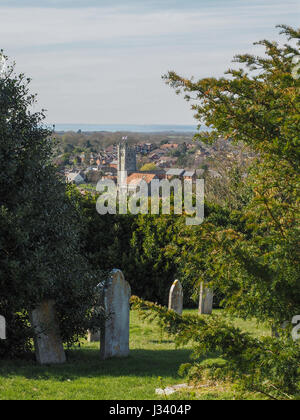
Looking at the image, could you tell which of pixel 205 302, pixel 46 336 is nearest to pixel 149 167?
pixel 205 302

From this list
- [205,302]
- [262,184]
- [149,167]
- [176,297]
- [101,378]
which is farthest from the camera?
[149,167]

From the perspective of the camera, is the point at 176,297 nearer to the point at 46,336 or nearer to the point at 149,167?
the point at 46,336

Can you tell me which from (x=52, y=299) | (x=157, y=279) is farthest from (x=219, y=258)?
(x=157, y=279)

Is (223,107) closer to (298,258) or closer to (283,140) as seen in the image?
(283,140)

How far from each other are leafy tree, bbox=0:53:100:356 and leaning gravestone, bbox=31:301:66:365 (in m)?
0.12

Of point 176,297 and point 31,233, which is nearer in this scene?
point 31,233

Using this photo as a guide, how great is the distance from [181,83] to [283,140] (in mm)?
1072

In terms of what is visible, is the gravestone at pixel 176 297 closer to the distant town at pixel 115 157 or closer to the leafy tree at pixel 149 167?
the distant town at pixel 115 157

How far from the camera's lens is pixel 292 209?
16.9 feet

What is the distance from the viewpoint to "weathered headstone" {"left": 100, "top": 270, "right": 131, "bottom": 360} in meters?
8.16

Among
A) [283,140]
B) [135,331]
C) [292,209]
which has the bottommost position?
[135,331]

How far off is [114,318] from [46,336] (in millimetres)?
1060

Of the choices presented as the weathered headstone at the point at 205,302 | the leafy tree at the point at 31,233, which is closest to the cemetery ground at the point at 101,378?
the leafy tree at the point at 31,233

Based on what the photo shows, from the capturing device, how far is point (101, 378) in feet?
23.0
